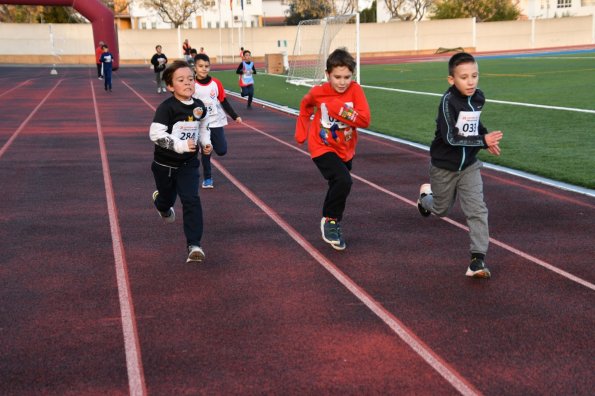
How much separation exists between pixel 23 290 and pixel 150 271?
3.30 feet

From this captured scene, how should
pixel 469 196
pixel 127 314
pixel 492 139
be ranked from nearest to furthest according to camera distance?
pixel 127 314 → pixel 492 139 → pixel 469 196

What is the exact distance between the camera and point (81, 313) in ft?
18.3

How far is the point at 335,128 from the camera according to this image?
7129mm

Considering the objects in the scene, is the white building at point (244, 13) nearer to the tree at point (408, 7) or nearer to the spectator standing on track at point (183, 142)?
the tree at point (408, 7)

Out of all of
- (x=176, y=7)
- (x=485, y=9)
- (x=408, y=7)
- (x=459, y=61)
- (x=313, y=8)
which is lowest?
(x=459, y=61)

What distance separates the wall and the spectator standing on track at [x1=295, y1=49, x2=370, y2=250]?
2295 inches

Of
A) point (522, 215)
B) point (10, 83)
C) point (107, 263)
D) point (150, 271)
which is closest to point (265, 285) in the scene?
point (150, 271)

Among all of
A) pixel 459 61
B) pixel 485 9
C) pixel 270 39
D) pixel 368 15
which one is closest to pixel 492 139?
pixel 459 61

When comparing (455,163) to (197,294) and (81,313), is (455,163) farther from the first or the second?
(81,313)

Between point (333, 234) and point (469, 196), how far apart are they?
1.37 m

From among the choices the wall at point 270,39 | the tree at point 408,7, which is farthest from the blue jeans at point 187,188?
the tree at point 408,7

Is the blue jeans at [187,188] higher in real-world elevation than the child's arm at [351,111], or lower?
lower

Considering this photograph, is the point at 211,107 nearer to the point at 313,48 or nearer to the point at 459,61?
the point at 459,61

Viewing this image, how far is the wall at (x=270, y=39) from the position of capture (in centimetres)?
6669
